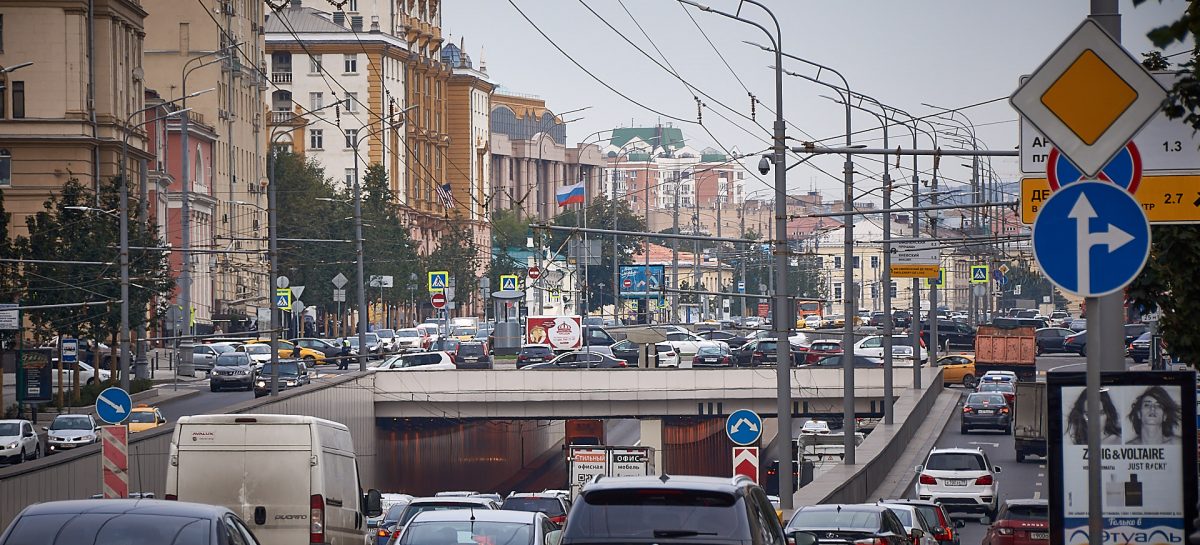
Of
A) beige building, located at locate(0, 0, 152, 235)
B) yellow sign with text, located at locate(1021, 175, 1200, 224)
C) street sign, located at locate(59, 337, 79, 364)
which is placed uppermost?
beige building, located at locate(0, 0, 152, 235)

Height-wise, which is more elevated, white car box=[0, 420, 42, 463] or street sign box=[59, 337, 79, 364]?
street sign box=[59, 337, 79, 364]

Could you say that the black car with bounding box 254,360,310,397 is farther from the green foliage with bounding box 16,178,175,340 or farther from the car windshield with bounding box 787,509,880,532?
the car windshield with bounding box 787,509,880,532

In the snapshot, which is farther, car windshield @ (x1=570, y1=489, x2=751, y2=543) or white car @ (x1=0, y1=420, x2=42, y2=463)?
white car @ (x1=0, y1=420, x2=42, y2=463)

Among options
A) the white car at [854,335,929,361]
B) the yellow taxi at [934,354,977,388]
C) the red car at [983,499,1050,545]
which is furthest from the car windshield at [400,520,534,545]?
the yellow taxi at [934,354,977,388]

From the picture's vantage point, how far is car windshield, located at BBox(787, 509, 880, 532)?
20.5 m

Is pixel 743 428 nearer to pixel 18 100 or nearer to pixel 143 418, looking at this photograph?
pixel 143 418

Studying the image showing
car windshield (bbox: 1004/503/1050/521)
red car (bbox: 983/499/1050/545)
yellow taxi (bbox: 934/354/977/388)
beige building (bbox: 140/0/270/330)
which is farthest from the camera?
beige building (bbox: 140/0/270/330)

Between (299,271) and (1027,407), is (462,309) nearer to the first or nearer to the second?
(299,271)

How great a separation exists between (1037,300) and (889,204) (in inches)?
6037

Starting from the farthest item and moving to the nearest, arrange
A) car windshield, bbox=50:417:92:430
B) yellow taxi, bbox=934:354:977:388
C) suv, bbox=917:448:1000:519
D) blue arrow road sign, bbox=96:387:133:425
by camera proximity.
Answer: yellow taxi, bbox=934:354:977:388 → car windshield, bbox=50:417:92:430 → suv, bbox=917:448:1000:519 → blue arrow road sign, bbox=96:387:133:425

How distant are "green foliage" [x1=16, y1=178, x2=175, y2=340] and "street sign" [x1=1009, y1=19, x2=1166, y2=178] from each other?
48934 mm

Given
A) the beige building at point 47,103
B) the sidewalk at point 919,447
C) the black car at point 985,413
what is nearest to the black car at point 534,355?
the sidewalk at point 919,447

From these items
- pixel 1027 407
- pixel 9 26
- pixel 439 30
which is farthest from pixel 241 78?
pixel 1027 407

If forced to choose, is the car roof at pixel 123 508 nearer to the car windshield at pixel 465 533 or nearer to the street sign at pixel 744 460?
the car windshield at pixel 465 533
